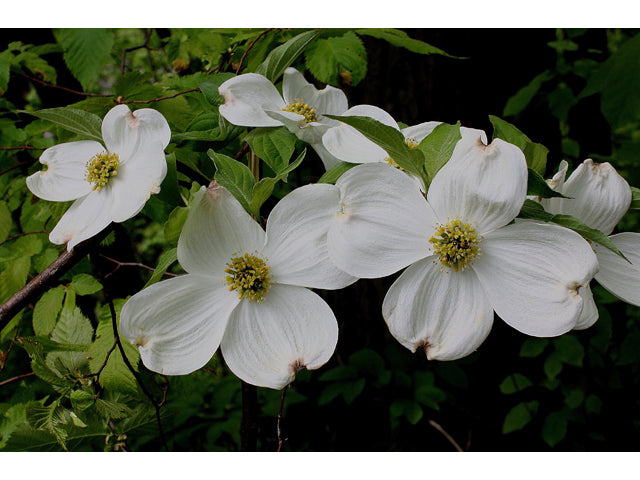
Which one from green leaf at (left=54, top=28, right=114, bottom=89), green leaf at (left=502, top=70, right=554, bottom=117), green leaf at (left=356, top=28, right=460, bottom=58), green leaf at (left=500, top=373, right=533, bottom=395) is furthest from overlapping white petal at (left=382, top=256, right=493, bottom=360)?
green leaf at (left=500, top=373, right=533, bottom=395)

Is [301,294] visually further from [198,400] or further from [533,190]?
[198,400]

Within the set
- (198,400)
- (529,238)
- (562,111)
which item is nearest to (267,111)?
(529,238)

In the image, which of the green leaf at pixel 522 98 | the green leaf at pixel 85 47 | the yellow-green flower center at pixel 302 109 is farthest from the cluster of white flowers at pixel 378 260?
the green leaf at pixel 522 98

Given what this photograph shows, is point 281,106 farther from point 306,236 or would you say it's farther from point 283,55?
point 306,236

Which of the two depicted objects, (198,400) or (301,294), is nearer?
(301,294)

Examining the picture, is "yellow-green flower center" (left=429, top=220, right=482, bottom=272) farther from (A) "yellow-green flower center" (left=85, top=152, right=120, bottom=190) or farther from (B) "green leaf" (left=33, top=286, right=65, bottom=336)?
(B) "green leaf" (left=33, top=286, right=65, bottom=336)

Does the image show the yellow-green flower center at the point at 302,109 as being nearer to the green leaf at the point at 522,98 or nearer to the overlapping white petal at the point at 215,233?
the overlapping white petal at the point at 215,233
